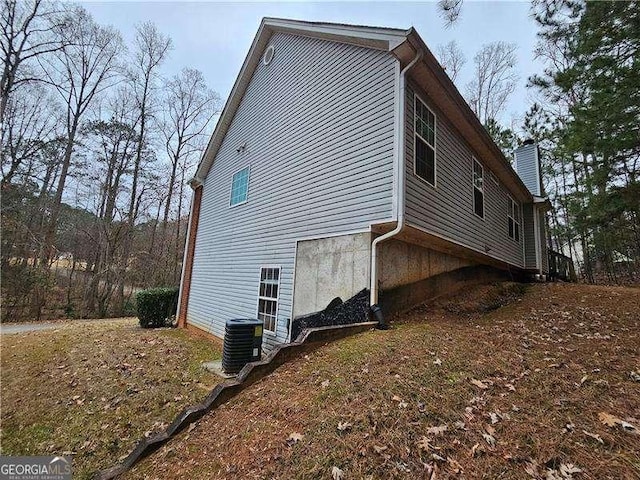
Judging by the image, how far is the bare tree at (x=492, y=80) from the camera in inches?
778

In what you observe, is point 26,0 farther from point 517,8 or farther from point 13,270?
point 517,8

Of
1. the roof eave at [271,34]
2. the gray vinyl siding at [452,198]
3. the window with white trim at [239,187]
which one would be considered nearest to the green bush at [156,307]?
the roof eave at [271,34]

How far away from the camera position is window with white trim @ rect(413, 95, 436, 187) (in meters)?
5.92

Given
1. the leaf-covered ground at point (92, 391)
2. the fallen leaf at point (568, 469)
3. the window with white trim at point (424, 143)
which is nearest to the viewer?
the fallen leaf at point (568, 469)

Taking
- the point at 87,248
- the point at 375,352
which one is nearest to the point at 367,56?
the point at 375,352

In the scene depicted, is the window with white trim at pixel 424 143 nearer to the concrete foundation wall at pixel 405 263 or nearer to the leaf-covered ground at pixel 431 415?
Answer: the concrete foundation wall at pixel 405 263

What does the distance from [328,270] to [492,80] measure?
21569 mm

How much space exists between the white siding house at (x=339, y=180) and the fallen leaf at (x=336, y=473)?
311cm

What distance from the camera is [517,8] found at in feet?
19.2

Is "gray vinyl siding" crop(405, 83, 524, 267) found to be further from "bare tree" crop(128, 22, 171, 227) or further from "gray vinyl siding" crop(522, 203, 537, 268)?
"bare tree" crop(128, 22, 171, 227)

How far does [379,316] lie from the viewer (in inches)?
200

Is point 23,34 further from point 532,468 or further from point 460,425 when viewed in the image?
point 532,468

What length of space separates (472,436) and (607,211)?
9.74 meters

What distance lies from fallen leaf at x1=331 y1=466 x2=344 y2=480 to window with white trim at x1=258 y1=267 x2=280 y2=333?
4974 millimetres
